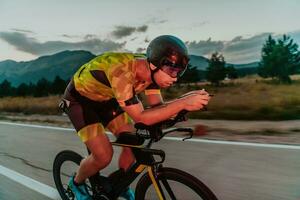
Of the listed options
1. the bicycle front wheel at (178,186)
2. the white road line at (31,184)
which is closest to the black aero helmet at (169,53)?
the bicycle front wheel at (178,186)

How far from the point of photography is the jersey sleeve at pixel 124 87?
9.37 feet

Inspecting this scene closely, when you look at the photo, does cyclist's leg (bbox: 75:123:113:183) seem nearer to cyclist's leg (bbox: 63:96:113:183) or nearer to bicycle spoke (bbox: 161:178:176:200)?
cyclist's leg (bbox: 63:96:113:183)

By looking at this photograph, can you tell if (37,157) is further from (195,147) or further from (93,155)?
(93,155)

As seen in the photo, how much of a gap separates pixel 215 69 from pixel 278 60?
9.62 meters

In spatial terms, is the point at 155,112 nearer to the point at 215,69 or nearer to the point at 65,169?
the point at 65,169

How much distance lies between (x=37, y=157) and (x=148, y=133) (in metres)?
4.23

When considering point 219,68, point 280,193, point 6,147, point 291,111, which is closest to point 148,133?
point 280,193

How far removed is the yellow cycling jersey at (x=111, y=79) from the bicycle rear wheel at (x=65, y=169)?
81cm

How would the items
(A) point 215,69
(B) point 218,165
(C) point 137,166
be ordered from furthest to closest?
(A) point 215,69
(B) point 218,165
(C) point 137,166

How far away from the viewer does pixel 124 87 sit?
9.41ft

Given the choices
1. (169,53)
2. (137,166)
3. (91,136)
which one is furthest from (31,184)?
(169,53)

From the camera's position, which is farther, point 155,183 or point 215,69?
point 215,69

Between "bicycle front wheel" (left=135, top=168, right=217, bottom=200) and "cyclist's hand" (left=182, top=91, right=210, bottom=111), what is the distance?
56 cm

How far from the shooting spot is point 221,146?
6441 mm
